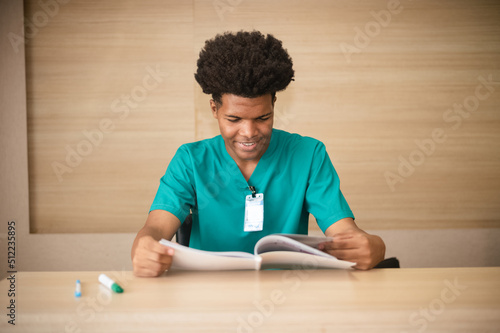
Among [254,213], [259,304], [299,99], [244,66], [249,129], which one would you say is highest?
[299,99]

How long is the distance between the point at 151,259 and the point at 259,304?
34 cm

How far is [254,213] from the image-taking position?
1455 mm

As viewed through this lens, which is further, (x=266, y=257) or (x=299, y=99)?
(x=299, y=99)

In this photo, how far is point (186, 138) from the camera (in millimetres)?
2990

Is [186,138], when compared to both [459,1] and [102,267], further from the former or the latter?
[459,1]

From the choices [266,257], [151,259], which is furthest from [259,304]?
[151,259]

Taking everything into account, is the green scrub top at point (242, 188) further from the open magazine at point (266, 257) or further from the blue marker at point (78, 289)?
the blue marker at point (78, 289)

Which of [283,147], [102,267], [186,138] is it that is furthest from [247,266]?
[102,267]

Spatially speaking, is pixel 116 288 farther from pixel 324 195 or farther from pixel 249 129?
pixel 324 195

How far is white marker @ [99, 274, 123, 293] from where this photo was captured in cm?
94

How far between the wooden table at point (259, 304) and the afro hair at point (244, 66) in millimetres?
634

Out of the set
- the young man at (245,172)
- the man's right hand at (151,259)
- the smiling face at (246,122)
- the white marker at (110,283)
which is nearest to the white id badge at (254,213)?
the young man at (245,172)

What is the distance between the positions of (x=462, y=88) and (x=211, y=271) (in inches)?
107

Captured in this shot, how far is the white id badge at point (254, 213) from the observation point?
144 centimetres
